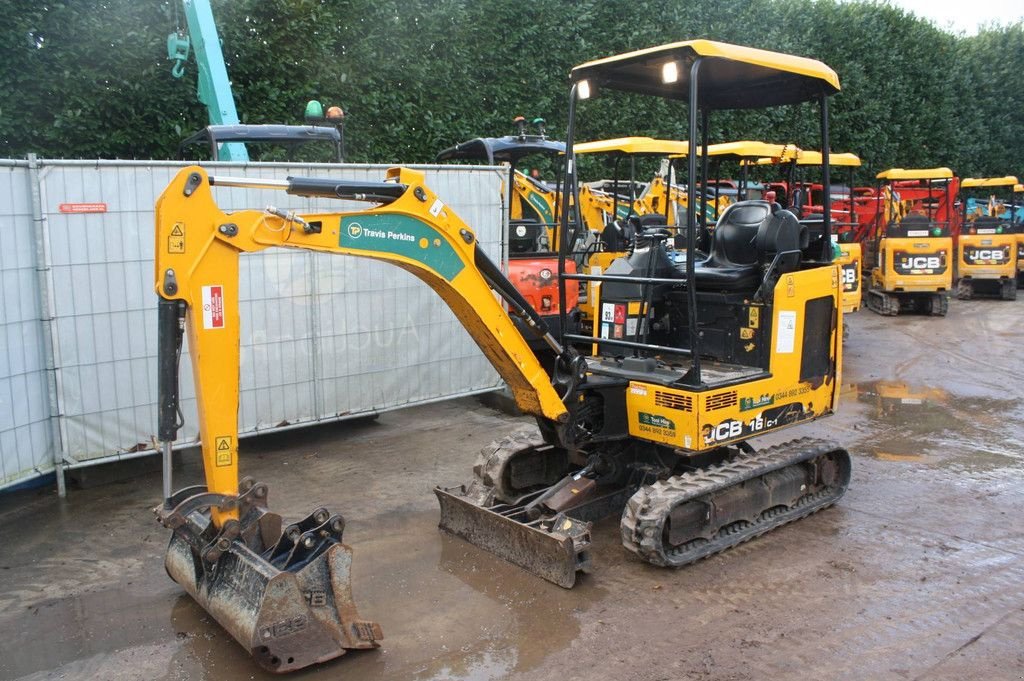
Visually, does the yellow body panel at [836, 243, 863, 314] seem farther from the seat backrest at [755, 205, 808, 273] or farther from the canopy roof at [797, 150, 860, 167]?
the seat backrest at [755, 205, 808, 273]

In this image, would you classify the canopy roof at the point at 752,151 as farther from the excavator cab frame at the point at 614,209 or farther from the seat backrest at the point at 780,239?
the seat backrest at the point at 780,239

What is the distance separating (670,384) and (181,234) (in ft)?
9.31

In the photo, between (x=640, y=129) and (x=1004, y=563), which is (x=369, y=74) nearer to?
(x=640, y=129)


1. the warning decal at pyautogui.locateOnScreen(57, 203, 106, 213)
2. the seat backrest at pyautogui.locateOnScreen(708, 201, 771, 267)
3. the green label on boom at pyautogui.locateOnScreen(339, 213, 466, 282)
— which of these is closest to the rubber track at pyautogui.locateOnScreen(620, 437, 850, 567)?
the seat backrest at pyautogui.locateOnScreen(708, 201, 771, 267)

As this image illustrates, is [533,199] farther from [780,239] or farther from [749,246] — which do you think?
[780,239]

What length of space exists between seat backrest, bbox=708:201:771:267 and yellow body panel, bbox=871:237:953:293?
999 centimetres

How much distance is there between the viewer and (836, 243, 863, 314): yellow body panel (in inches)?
491

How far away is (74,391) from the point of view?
6.25 m

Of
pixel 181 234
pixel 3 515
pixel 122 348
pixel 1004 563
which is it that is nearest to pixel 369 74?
pixel 122 348

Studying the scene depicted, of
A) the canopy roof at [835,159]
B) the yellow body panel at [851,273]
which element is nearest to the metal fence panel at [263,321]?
the yellow body panel at [851,273]

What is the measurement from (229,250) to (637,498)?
8.60ft

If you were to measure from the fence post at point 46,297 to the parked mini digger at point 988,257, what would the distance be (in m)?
16.8

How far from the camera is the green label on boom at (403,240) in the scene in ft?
14.2

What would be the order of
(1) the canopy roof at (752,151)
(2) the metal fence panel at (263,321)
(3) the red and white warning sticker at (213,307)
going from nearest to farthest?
(3) the red and white warning sticker at (213,307)
(2) the metal fence panel at (263,321)
(1) the canopy roof at (752,151)
